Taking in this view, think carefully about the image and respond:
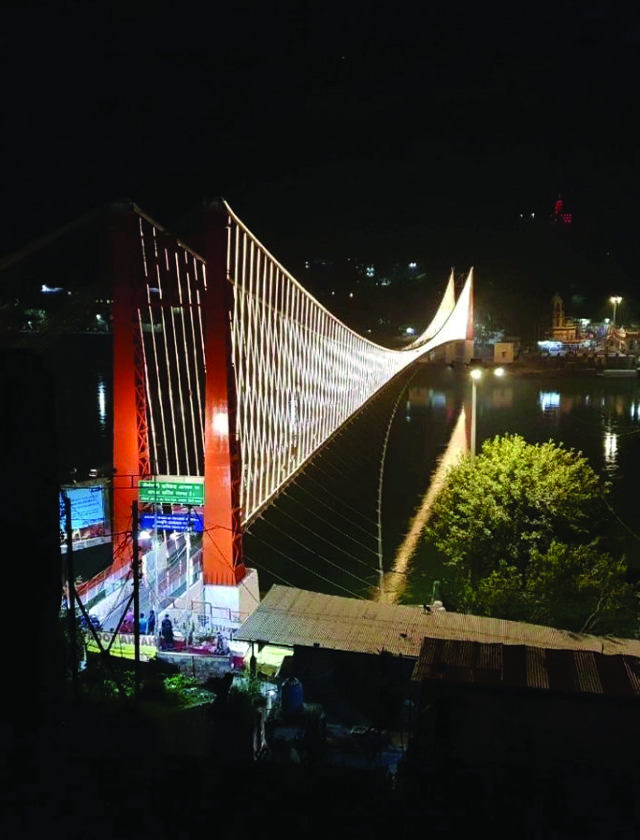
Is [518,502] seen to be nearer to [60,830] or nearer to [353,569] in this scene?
[353,569]

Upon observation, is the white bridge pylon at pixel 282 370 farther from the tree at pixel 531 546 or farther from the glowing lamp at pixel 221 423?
the tree at pixel 531 546

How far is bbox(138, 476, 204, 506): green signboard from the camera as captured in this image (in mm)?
6281

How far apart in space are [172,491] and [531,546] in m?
3.94

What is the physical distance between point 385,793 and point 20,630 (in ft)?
2.83

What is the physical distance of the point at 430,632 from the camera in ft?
17.3

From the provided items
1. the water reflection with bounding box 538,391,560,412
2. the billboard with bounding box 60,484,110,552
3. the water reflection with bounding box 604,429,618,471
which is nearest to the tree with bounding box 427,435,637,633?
the billboard with bounding box 60,484,110,552

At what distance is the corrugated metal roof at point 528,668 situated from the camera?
3076 millimetres

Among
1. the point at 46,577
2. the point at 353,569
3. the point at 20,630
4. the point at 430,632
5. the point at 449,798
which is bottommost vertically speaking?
the point at 353,569

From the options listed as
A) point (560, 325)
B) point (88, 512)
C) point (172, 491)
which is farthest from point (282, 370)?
point (560, 325)

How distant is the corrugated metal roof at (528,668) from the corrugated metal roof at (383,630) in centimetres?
133

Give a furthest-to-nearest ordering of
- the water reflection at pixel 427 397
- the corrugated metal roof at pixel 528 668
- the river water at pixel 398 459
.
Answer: the water reflection at pixel 427 397, the river water at pixel 398 459, the corrugated metal roof at pixel 528 668

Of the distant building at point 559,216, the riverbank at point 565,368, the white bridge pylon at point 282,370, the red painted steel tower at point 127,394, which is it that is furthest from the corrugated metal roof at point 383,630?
the distant building at point 559,216

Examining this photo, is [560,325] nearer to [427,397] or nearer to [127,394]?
[427,397]

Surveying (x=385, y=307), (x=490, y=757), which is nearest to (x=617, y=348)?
(x=385, y=307)
